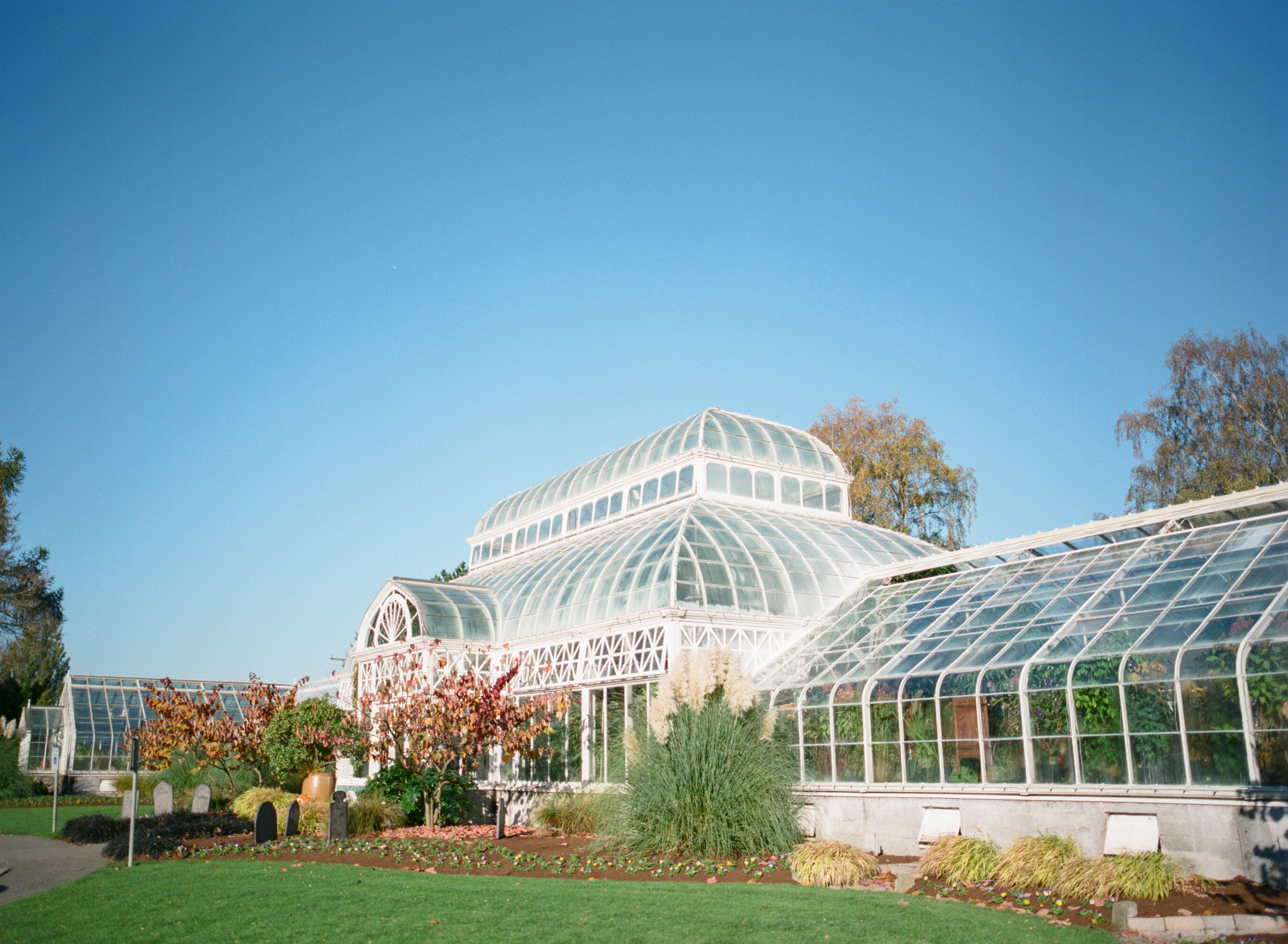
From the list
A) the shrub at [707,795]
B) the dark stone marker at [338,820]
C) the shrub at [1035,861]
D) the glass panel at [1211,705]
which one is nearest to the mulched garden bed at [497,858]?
the dark stone marker at [338,820]

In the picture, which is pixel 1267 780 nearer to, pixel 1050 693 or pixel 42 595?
pixel 1050 693

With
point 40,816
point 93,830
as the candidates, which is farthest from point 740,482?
point 40,816

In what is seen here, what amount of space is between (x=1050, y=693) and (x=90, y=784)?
41.2 metres

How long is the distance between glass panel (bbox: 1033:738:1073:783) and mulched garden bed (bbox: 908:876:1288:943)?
7.86ft

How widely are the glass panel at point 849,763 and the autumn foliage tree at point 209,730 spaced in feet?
50.5

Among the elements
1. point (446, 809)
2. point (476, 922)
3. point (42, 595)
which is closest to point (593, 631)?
point (446, 809)

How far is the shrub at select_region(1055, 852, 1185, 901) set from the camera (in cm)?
1075

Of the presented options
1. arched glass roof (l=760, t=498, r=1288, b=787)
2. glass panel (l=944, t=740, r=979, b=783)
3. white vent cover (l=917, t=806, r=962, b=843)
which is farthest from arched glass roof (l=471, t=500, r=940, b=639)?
white vent cover (l=917, t=806, r=962, b=843)

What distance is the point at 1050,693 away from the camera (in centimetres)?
1439

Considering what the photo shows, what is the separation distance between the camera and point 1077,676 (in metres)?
14.2

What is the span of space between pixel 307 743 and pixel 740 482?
1415 centimetres

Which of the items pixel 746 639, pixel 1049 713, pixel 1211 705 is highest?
pixel 746 639

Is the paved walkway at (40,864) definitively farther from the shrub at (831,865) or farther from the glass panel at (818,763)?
the glass panel at (818,763)

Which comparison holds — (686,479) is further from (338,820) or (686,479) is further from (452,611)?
(338,820)
